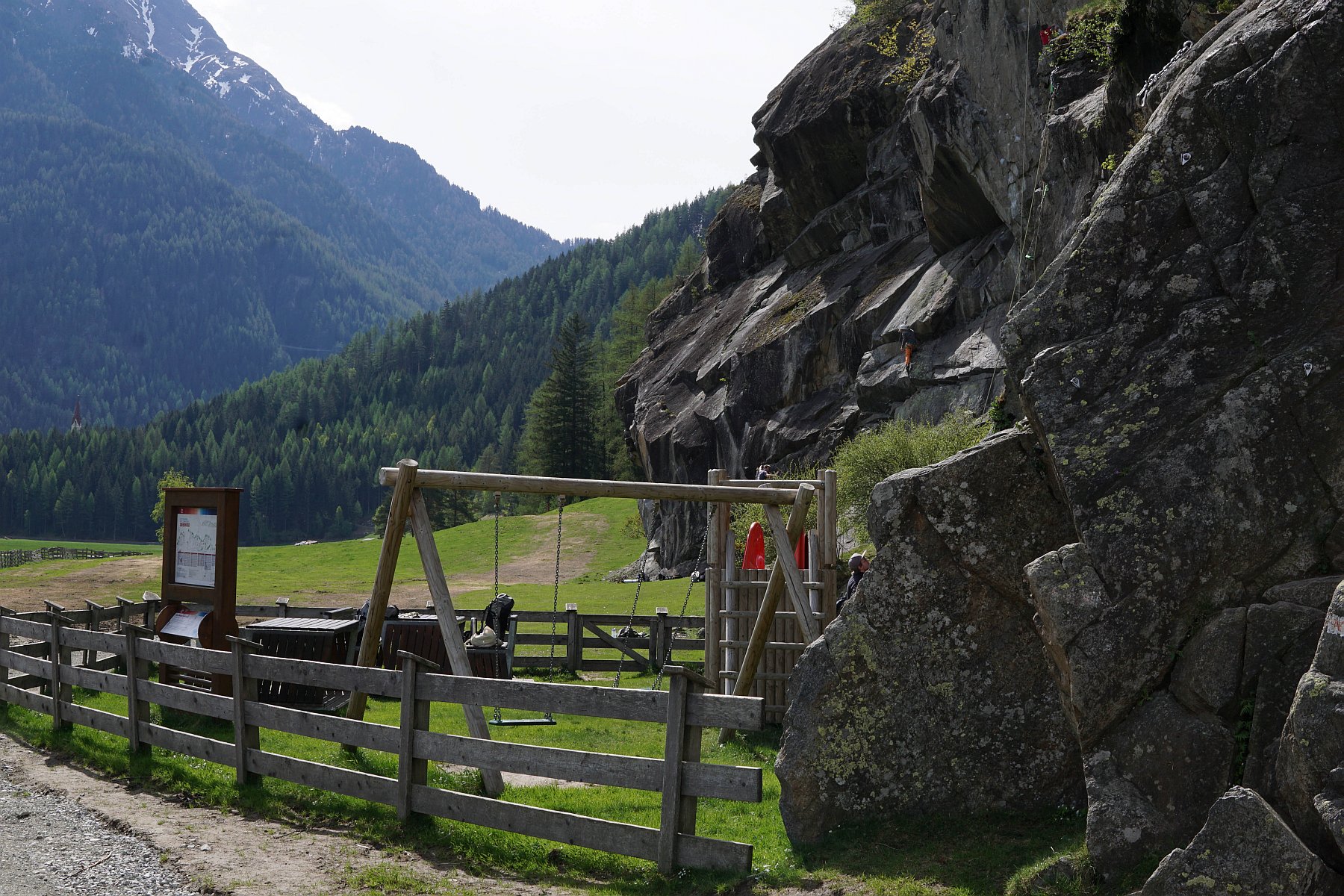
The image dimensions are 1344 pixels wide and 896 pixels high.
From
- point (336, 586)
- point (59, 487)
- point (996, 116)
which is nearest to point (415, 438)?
point (59, 487)

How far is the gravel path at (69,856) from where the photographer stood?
718cm

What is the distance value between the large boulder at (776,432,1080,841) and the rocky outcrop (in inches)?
38.5

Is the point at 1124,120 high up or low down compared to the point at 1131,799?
up

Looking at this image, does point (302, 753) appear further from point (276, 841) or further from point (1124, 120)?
point (1124, 120)

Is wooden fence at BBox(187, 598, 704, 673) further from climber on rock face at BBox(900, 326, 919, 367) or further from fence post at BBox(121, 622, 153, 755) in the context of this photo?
climber on rock face at BBox(900, 326, 919, 367)

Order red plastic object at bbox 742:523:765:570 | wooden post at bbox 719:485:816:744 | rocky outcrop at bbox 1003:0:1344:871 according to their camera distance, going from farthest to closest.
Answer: red plastic object at bbox 742:523:765:570 < wooden post at bbox 719:485:816:744 < rocky outcrop at bbox 1003:0:1344:871

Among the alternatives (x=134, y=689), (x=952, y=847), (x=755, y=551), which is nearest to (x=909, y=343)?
(x=755, y=551)

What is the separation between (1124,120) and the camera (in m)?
17.8

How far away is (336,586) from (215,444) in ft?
515

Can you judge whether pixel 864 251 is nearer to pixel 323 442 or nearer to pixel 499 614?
pixel 499 614

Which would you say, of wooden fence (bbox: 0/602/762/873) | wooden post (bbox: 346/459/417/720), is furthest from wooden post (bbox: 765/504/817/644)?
wooden post (bbox: 346/459/417/720)

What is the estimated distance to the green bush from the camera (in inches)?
1173

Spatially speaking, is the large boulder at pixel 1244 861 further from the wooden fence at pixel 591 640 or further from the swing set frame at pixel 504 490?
the wooden fence at pixel 591 640

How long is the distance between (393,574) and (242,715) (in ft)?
7.73
